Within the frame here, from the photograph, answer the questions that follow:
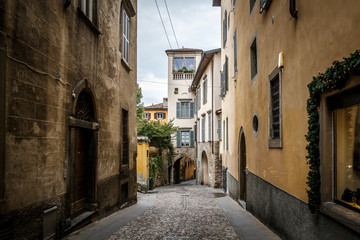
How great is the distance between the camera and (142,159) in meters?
17.6

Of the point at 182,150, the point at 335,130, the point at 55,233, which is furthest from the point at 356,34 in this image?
the point at 182,150

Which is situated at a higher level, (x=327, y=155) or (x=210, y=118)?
(x=210, y=118)

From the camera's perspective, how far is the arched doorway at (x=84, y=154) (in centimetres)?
656

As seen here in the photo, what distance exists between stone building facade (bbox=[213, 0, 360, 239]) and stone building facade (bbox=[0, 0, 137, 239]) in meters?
3.93

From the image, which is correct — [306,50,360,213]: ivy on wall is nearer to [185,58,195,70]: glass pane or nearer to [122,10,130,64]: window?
[122,10,130,64]: window

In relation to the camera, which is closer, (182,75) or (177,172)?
(182,75)

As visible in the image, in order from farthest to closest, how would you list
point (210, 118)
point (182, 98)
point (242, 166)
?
point (182, 98)
point (210, 118)
point (242, 166)

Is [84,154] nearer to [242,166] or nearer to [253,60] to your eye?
[253,60]

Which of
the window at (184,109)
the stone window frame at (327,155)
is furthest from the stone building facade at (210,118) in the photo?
the stone window frame at (327,155)

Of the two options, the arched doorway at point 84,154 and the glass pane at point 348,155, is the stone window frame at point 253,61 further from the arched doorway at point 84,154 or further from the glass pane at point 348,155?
the glass pane at point 348,155

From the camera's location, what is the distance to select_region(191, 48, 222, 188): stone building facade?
20.3 m

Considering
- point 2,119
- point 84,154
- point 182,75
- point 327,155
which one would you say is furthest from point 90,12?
point 182,75

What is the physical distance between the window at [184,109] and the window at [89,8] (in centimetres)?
2346

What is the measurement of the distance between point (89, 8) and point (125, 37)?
3607mm
